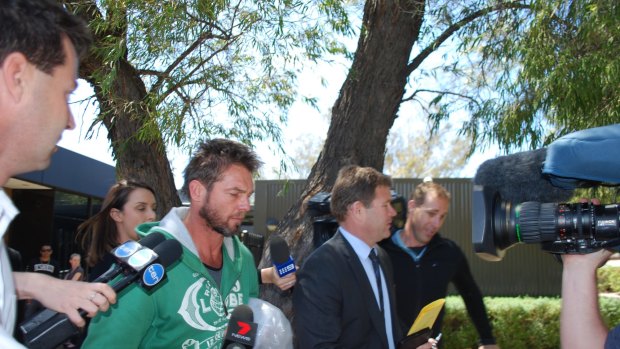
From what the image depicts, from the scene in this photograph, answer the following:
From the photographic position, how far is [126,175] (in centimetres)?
748

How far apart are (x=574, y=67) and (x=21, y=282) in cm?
592

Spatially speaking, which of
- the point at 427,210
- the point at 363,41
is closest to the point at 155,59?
the point at 363,41

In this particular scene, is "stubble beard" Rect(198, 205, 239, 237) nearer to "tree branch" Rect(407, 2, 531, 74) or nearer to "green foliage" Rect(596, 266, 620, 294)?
"tree branch" Rect(407, 2, 531, 74)

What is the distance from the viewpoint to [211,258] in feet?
11.1

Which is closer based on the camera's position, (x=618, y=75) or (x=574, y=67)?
(x=618, y=75)

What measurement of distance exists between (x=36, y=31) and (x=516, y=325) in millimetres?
10155

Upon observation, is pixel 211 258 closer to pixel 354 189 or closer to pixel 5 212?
pixel 354 189

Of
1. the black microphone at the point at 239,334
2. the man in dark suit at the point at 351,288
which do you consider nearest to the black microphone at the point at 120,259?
the black microphone at the point at 239,334

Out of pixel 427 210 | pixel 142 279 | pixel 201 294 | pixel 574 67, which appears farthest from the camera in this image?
pixel 574 67

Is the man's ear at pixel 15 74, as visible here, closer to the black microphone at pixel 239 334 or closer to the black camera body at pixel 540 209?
the black microphone at pixel 239 334

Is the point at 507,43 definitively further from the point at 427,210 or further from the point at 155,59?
the point at 155,59

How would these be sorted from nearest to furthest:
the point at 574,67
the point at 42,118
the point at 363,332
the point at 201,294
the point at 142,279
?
the point at 42,118, the point at 142,279, the point at 201,294, the point at 363,332, the point at 574,67

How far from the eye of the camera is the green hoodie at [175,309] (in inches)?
105


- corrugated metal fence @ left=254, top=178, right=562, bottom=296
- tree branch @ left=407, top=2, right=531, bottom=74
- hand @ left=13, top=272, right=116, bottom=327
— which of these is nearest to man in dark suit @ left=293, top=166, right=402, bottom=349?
hand @ left=13, top=272, right=116, bottom=327
